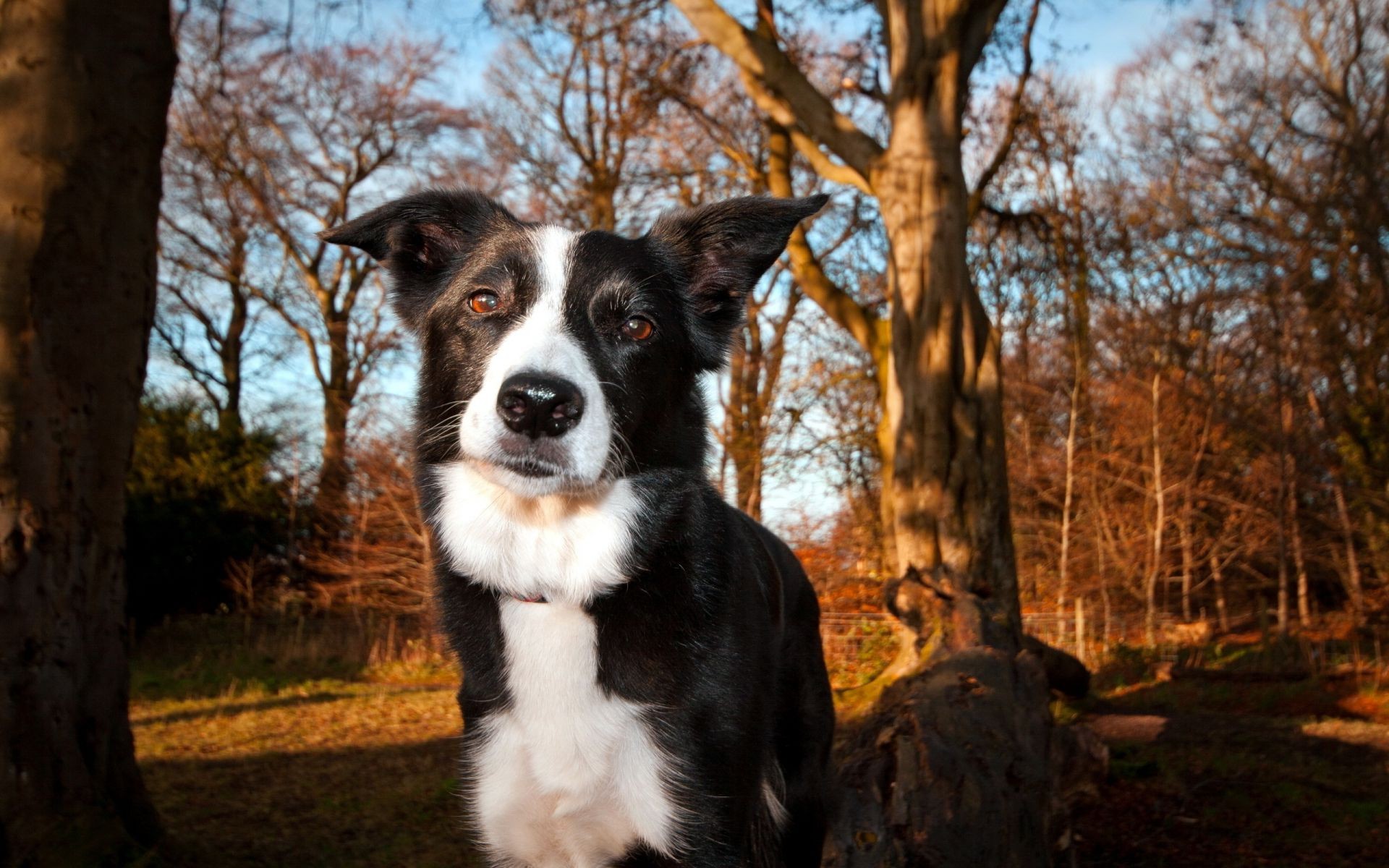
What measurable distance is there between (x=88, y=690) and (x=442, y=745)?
3.64 meters

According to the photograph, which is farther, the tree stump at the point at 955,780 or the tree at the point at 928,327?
the tree at the point at 928,327

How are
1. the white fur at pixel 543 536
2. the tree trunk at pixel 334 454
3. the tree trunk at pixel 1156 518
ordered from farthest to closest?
the tree trunk at pixel 334 454
the tree trunk at pixel 1156 518
the white fur at pixel 543 536

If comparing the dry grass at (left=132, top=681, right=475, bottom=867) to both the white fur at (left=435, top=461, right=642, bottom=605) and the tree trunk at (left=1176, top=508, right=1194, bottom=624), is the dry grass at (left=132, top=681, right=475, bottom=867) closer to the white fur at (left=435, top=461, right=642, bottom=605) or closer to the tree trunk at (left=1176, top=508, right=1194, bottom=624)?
the white fur at (left=435, top=461, right=642, bottom=605)

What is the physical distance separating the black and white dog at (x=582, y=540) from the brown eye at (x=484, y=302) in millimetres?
11

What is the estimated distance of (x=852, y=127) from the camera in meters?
9.40

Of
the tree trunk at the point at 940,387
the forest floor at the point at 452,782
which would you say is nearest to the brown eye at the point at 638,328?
the forest floor at the point at 452,782

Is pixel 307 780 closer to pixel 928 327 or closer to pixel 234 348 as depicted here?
pixel 928 327

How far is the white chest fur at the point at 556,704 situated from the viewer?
99.8 inches

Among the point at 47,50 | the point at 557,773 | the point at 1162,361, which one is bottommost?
the point at 557,773

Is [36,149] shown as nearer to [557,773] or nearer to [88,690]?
[88,690]

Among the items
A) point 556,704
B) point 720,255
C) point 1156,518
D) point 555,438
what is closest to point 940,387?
point 720,255

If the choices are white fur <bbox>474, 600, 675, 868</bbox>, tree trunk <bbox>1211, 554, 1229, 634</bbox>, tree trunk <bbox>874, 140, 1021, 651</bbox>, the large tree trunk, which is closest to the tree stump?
white fur <bbox>474, 600, 675, 868</bbox>

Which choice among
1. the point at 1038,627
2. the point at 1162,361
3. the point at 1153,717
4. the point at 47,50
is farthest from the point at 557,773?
the point at 1162,361

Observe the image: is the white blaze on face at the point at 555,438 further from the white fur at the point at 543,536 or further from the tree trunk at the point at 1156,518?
the tree trunk at the point at 1156,518
